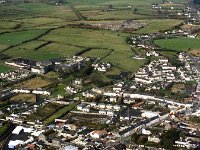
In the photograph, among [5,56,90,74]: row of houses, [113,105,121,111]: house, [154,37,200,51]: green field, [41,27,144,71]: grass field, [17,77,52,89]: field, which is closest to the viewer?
[113,105,121,111]: house

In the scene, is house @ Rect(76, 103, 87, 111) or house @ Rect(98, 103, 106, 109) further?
house @ Rect(98, 103, 106, 109)

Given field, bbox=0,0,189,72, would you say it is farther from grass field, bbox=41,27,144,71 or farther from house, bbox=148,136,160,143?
house, bbox=148,136,160,143

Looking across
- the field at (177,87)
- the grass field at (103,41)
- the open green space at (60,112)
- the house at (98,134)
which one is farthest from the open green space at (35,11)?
the house at (98,134)

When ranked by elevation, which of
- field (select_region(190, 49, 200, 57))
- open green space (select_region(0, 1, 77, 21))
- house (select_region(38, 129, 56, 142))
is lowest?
house (select_region(38, 129, 56, 142))

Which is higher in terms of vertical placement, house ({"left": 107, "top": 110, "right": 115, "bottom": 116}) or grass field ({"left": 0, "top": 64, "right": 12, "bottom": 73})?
grass field ({"left": 0, "top": 64, "right": 12, "bottom": 73})

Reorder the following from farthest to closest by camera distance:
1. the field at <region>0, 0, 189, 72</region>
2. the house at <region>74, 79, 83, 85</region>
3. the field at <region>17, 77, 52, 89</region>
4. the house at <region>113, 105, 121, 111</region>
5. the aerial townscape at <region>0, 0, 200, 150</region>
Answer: the field at <region>0, 0, 189, 72</region> → the house at <region>74, 79, 83, 85</region> → the field at <region>17, 77, 52, 89</region> → the house at <region>113, 105, 121, 111</region> → the aerial townscape at <region>0, 0, 200, 150</region>

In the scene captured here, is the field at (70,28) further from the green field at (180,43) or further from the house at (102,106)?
the house at (102,106)

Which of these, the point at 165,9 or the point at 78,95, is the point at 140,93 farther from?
the point at 165,9

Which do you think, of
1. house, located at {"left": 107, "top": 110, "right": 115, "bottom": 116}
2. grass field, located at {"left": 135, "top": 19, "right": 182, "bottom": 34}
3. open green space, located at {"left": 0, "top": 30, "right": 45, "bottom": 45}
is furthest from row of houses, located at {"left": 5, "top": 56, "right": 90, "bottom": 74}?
grass field, located at {"left": 135, "top": 19, "right": 182, "bottom": 34}
